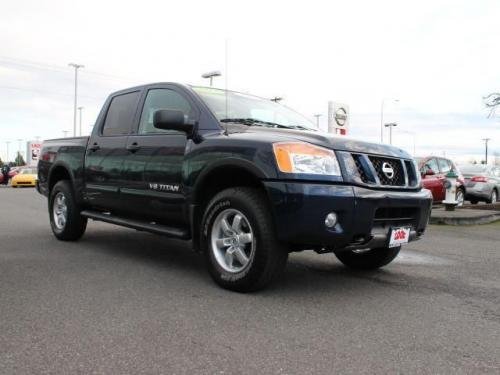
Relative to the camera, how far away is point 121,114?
6191 millimetres

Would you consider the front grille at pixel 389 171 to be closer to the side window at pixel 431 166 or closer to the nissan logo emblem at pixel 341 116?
the side window at pixel 431 166

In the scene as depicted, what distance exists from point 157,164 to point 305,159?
1.79m

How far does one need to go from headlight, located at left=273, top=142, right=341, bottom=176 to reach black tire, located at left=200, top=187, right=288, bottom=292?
15.3 inches

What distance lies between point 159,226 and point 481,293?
9.83 feet

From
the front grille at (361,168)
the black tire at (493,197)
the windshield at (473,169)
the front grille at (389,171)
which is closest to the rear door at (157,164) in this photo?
the front grille at (361,168)

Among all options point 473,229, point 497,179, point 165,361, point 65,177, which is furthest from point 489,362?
point 497,179

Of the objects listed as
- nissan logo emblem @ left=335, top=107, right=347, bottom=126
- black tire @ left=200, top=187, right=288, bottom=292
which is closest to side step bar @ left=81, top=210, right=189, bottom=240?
black tire @ left=200, top=187, right=288, bottom=292

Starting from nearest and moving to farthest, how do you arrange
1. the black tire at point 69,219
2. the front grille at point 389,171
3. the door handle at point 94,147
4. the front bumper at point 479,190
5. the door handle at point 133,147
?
the front grille at point 389,171, the door handle at point 133,147, the door handle at point 94,147, the black tire at point 69,219, the front bumper at point 479,190

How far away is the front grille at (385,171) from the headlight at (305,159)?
0.19 m

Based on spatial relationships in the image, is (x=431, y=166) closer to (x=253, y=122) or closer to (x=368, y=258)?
(x=368, y=258)

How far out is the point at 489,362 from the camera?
2.99 metres

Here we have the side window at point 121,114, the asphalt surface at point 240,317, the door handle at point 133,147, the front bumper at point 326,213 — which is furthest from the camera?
the side window at point 121,114

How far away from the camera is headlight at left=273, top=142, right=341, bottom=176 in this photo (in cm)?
404

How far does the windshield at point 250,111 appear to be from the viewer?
5.10 metres
